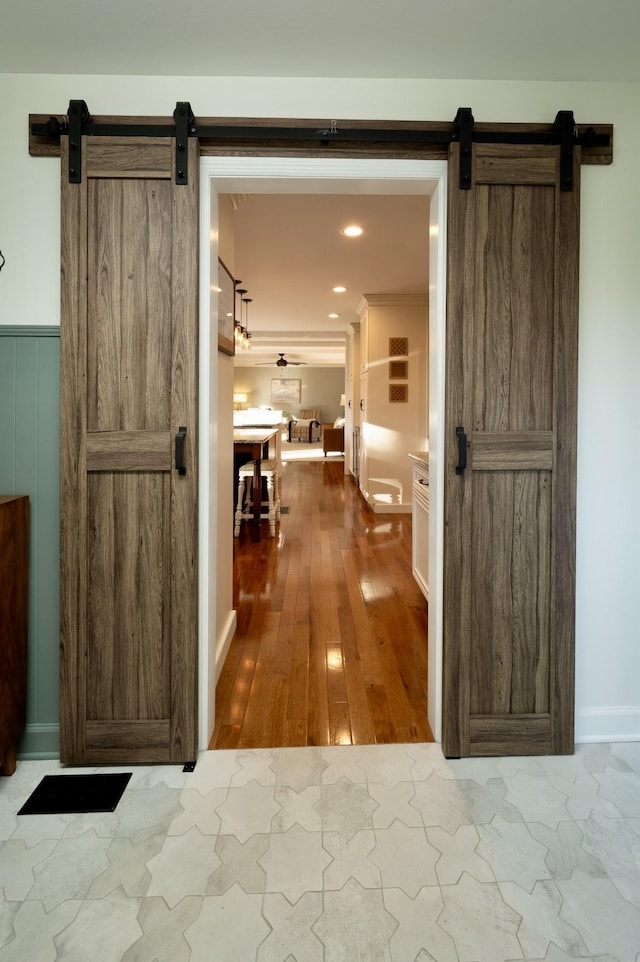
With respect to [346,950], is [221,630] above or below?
above

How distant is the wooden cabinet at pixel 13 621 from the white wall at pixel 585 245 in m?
0.70

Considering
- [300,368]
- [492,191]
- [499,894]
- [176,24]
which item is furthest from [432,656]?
[300,368]

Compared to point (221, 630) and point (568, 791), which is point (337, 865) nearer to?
point (568, 791)

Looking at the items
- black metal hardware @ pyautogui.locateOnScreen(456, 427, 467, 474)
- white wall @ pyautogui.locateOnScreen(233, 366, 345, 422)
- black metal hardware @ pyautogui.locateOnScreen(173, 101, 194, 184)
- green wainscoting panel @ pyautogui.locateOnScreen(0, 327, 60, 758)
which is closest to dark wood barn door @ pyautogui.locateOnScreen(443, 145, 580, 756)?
black metal hardware @ pyautogui.locateOnScreen(456, 427, 467, 474)

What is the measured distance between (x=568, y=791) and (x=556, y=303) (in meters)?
1.65

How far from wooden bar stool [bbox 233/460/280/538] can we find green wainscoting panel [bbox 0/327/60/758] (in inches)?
140

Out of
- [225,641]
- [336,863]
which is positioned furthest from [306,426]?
[336,863]

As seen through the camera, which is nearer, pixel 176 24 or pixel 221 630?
pixel 176 24

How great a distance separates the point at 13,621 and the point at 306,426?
15.7 m

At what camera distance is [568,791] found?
1823 mm

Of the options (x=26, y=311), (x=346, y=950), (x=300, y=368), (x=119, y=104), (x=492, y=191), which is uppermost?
(x=300, y=368)

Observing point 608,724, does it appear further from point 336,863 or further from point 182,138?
point 182,138

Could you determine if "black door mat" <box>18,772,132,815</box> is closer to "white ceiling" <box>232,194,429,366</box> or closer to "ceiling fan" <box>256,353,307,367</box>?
"white ceiling" <box>232,194,429,366</box>

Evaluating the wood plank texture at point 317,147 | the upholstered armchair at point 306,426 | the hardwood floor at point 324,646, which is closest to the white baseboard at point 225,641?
the hardwood floor at point 324,646
